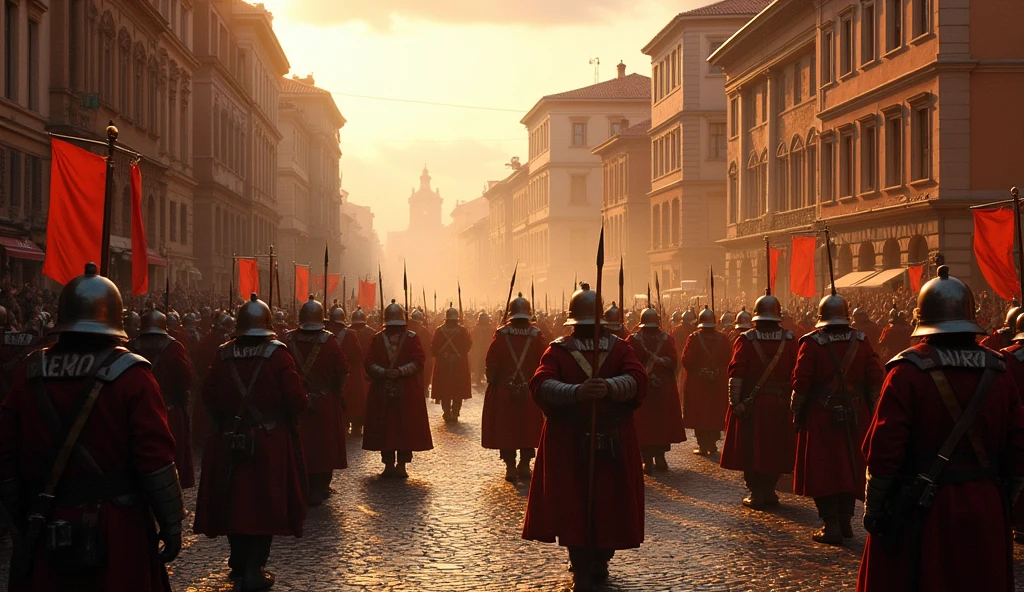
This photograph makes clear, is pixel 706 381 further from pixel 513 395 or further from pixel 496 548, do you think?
pixel 496 548

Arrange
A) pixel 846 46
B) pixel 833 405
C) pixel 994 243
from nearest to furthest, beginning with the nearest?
pixel 833 405 → pixel 994 243 → pixel 846 46

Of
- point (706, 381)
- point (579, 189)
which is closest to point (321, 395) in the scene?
point (706, 381)

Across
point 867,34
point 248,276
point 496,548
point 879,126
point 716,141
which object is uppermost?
point 716,141

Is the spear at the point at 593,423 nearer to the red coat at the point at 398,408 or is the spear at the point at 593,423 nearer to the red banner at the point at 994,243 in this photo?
the red coat at the point at 398,408

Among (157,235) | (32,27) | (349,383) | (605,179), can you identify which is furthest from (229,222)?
(349,383)

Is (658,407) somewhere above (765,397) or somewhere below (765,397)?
below

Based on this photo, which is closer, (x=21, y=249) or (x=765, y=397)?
(x=765, y=397)

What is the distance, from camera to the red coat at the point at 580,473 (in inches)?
282

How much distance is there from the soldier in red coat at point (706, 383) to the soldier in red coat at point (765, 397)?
4.14 m

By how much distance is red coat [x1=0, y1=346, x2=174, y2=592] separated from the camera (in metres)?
4.88

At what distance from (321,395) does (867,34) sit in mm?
27045

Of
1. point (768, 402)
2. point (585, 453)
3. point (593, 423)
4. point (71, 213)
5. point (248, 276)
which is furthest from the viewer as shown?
point (248, 276)

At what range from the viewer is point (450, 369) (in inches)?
757

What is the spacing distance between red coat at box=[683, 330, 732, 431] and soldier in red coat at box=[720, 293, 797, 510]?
4.17 metres
